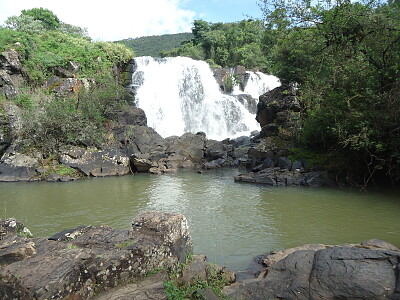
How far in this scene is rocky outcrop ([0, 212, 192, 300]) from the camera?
3135 mm

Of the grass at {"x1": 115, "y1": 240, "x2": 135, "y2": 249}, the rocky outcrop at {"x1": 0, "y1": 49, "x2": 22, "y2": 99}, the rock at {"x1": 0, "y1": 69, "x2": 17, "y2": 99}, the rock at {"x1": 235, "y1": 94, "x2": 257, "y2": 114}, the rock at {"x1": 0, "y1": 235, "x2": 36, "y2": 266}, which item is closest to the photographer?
the rock at {"x1": 0, "y1": 235, "x2": 36, "y2": 266}

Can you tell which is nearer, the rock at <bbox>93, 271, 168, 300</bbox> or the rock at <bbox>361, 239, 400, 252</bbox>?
the rock at <bbox>93, 271, 168, 300</bbox>

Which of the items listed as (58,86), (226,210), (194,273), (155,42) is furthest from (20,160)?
(155,42)

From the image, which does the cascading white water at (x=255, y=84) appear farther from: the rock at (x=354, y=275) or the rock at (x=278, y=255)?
the rock at (x=354, y=275)

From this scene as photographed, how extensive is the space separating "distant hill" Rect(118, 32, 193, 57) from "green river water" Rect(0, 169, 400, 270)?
254ft

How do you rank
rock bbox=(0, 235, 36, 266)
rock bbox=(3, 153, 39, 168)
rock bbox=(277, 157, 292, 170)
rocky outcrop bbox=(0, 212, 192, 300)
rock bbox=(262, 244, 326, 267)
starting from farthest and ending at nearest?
rock bbox=(3, 153, 39, 168) < rock bbox=(277, 157, 292, 170) < rock bbox=(262, 244, 326, 267) < rock bbox=(0, 235, 36, 266) < rocky outcrop bbox=(0, 212, 192, 300)

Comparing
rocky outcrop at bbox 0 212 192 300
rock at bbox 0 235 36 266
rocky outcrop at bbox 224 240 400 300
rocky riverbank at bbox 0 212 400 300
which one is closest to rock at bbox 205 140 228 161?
rocky outcrop at bbox 0 212 192 300

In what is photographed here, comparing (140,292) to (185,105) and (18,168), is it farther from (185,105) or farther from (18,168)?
(185,105)

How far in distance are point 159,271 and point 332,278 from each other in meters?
2.13

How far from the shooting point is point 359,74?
1143cm

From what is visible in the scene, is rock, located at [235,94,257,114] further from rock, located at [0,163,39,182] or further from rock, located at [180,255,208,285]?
rock, located at [180,255,208,285]

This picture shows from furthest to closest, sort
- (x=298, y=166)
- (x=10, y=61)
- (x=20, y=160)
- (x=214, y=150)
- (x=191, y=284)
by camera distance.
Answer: (x=10, y=61) < (x=214, y=150) < (x=20, y=160) < (x=298, y=166) < (x=191, y=284)

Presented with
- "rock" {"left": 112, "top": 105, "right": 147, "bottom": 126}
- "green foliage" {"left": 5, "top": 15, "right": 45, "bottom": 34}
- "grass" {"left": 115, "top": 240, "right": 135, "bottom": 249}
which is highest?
"green foliage" {"left": 5, "top": 15, "right": 45, "bottom": 34}

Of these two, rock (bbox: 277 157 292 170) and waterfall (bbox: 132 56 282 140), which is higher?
waterfall (bbox: 132 56 282 140)
